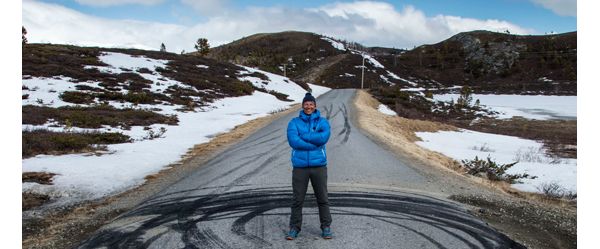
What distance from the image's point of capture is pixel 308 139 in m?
5.84

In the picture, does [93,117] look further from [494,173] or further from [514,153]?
[514,153]

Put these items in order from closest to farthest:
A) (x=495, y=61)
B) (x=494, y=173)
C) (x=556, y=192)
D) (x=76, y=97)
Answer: (x=556, y=192) < (x=494, y=173) < (x=76, y=97) < (x=495, y=61)

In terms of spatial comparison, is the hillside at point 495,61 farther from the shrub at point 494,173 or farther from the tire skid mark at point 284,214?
the tire skid mark at point 284,214

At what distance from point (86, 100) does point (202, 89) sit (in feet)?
44.2

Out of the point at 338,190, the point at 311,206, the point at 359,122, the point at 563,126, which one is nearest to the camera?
the point at 311,206

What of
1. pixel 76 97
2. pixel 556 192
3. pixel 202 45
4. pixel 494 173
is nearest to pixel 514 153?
pixel 494 173

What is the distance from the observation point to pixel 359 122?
22953 mm

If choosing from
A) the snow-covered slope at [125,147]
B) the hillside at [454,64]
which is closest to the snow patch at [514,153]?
the snow-covered slope at [125,147]

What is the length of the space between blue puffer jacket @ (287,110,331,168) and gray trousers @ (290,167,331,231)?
0.10 metres

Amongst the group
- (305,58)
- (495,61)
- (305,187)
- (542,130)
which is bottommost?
(305,187)

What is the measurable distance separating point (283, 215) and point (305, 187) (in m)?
1.24

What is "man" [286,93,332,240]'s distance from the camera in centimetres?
588

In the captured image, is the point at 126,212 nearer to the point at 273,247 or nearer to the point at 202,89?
the point at 273,247

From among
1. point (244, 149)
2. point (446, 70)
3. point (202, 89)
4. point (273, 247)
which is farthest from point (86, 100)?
point (446, 70)
